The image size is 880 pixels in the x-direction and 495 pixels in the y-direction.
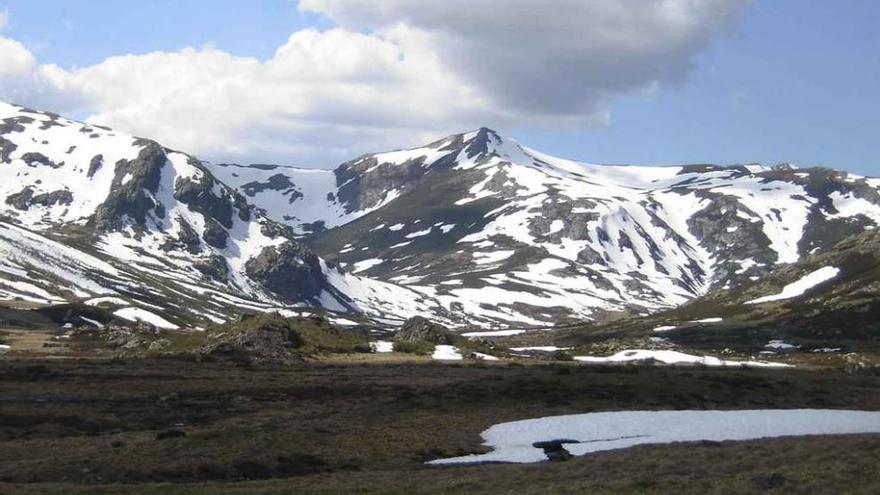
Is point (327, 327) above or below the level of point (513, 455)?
above

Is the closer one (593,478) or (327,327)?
(593,478)

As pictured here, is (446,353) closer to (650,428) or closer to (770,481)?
(650,428)

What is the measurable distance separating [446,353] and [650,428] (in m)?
79.8

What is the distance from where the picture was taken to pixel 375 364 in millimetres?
106375

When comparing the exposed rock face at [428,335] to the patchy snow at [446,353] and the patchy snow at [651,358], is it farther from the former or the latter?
the patchy snow at [651,358]

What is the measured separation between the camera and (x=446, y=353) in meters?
127

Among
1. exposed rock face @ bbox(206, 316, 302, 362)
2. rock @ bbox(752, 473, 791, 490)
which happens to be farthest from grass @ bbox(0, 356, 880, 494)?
exposed rock face @ bbox(206, 316, 302, 362)

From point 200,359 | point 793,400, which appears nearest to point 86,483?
point 793,400

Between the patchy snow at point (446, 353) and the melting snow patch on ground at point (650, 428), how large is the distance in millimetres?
69327

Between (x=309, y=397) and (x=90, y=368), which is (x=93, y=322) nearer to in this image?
(x=90, y=368)

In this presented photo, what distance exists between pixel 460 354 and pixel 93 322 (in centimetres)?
10834

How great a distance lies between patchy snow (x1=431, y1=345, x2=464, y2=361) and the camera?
4808 inches

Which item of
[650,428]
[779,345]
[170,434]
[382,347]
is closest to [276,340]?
[382,347]

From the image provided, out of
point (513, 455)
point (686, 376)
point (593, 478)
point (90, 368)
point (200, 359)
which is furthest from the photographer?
point (200, 359)
